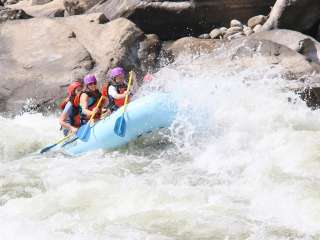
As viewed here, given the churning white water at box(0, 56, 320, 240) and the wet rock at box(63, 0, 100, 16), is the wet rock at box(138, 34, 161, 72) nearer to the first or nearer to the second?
the churning white water at box(0, 56, 320, 240)

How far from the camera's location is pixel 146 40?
37.8ft

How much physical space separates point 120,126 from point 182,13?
17.9 feet

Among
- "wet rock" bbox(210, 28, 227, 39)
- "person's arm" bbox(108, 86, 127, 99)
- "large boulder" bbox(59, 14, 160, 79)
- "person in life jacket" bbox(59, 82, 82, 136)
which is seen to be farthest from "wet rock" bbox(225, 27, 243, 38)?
"person in life jacket" bbox(59, 82, 82, 136)

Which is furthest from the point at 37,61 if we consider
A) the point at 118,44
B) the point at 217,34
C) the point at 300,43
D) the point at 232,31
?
the point at 300,43

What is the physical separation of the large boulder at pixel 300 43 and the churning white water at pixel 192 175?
3.77 ft

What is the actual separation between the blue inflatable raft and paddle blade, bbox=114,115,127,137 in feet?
0.12

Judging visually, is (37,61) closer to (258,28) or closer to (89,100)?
(89,100)

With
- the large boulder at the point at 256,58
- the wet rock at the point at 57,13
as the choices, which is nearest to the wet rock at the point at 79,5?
the wet rock at the point at 57,13

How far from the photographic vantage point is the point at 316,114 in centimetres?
843

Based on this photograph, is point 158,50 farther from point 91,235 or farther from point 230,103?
point 91,235

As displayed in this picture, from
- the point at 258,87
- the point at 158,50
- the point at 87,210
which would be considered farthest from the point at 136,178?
the point at 158,50

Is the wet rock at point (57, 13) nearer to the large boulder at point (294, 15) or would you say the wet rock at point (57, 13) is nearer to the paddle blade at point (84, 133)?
the large boulder at point (294, 15)

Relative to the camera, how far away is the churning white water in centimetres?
516

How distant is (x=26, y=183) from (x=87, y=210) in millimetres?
1162
